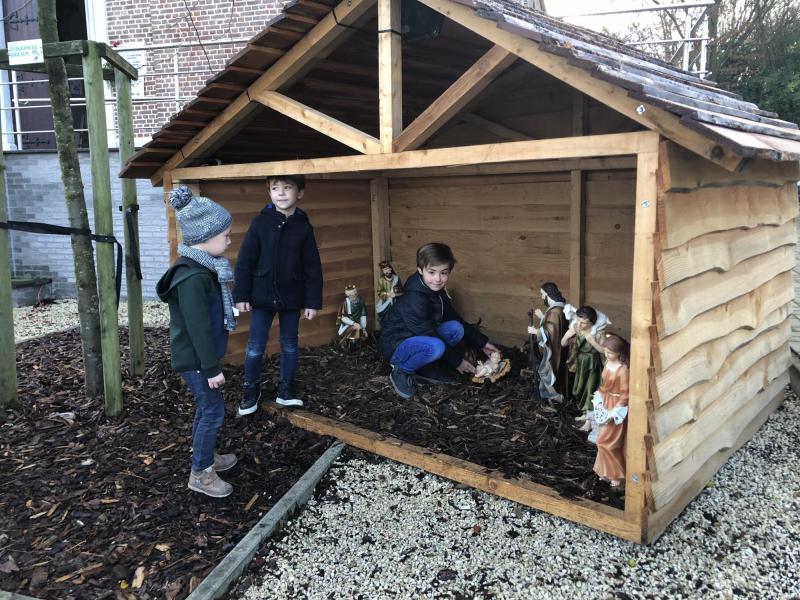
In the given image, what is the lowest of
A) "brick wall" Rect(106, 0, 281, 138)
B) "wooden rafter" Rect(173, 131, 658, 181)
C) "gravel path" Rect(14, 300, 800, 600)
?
"gravel path" Rect(14, 300, 800, 600)

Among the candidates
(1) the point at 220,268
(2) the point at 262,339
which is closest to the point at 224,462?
(2) the point at 262,339

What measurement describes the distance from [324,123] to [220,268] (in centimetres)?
122

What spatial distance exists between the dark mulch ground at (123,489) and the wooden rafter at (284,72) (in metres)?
1.96

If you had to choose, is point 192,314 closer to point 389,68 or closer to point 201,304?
point 201,304

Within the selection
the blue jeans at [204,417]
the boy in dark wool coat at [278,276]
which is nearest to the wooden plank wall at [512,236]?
the boy in dark wool coat at [278,276]

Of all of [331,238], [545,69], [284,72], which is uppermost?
[284,72]

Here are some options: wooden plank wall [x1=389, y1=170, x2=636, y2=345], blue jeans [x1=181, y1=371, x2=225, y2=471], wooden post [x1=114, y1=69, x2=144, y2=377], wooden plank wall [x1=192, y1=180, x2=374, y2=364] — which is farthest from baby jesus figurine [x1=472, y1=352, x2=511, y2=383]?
wooden post [x1=114, y1=69, x2=144, y2=377]

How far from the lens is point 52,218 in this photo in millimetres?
10406

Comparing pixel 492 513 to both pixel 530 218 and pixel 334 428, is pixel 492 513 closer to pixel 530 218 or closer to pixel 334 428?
pixel 334 428

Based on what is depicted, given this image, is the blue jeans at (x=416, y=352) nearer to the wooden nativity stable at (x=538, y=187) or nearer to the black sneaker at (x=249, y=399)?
the wooden nativity stable at (x=538, y=187)

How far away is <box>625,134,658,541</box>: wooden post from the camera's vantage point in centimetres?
287

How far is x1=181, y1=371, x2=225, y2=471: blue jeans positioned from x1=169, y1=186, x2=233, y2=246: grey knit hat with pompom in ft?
2.53

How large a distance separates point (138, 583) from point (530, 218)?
4295 mm

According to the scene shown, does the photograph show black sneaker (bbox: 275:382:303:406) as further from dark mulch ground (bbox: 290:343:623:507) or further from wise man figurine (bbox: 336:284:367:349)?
wise man figurine (bbox: 336:284:367:349)
